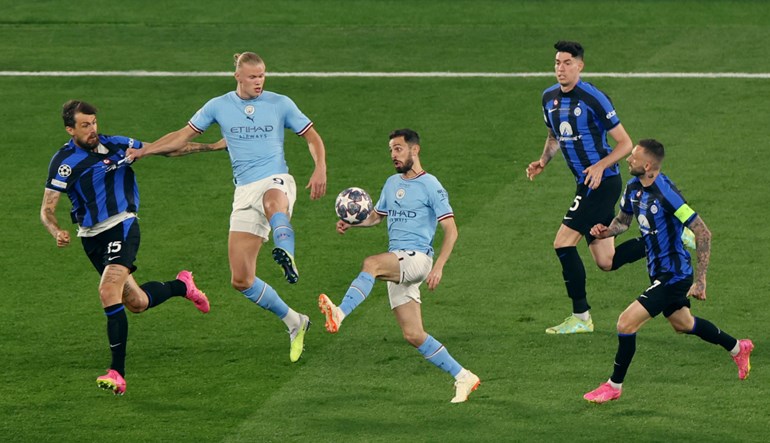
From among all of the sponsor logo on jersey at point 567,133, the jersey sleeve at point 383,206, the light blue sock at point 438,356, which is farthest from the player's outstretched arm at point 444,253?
the sponsor logo on jersey at point 567,133

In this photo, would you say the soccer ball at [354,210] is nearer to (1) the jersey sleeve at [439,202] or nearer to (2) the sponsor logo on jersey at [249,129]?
(1) the jersey sleeve at [439,202]

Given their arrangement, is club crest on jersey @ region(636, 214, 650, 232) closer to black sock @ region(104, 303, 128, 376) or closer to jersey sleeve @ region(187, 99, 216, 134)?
jersey sleeve @ region(187, 99, 216, 134)

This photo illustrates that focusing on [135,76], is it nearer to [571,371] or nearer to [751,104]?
[751,104]

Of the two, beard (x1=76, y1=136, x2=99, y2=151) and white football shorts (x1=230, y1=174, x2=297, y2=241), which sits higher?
beard (x1=76, y1=136, x2=99, y2=151)

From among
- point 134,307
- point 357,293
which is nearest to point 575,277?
point 357,293

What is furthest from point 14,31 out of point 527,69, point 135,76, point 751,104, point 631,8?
point 751,104

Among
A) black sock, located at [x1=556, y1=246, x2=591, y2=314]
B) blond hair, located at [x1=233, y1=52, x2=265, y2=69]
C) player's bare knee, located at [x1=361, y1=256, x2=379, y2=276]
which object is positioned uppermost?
blond hair, located at [x1=233, y1=52, x2=265, y2=69]

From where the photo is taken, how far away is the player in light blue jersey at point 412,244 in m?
13.1

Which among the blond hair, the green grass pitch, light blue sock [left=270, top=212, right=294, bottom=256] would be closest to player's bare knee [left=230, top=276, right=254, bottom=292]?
light blue sock [left=270, top=212, right=294, bottom=256]

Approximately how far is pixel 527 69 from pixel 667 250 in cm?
1179

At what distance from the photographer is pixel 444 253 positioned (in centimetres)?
1285

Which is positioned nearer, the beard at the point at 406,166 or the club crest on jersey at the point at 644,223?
the club crest on jersey at the point at 644,223

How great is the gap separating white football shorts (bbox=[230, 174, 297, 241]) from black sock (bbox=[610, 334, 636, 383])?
3.33 metres

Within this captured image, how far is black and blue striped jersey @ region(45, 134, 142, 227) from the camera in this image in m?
13.8
